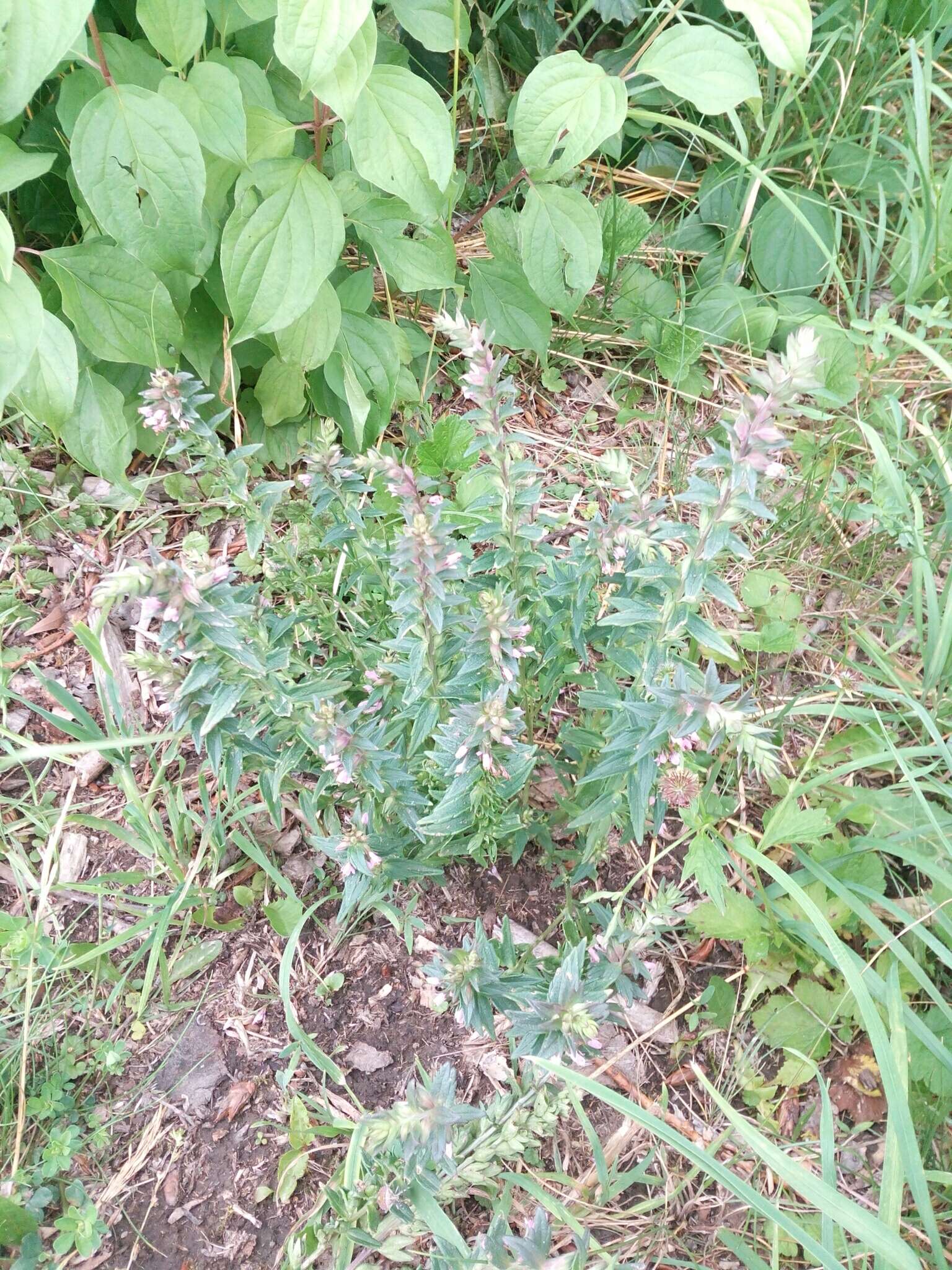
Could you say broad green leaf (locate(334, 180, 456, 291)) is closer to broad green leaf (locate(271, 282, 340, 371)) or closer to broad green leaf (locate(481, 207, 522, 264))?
broad green leaf (locate(271, 282, 340, 371))

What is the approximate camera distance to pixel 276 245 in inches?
68.0

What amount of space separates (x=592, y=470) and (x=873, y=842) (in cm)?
124

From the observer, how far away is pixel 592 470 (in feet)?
8.31

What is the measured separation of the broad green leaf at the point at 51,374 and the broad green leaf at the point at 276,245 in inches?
14.4

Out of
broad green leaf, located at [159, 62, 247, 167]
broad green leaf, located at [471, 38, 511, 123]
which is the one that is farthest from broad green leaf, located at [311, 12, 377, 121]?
broad green leaf, located at [471, 38, 511, 123]

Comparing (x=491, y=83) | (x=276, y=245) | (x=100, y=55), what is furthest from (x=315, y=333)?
(x=491, y=83)

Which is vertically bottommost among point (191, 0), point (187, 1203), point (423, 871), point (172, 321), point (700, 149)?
point (187, 1203)

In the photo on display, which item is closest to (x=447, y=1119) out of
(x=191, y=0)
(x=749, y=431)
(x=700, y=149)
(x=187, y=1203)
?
(x=187, y=1203)

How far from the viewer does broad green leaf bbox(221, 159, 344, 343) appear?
171cm

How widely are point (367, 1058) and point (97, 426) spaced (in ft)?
4.92

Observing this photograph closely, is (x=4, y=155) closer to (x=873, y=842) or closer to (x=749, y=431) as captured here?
(x=749, y=431)

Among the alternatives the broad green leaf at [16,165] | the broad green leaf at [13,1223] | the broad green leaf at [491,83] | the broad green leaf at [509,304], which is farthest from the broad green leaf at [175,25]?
the broad green leaf at [13,1223]

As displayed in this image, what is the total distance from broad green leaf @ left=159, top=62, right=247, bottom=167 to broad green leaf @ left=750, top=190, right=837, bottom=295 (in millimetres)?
1626

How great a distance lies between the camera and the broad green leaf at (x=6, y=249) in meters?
1.45
